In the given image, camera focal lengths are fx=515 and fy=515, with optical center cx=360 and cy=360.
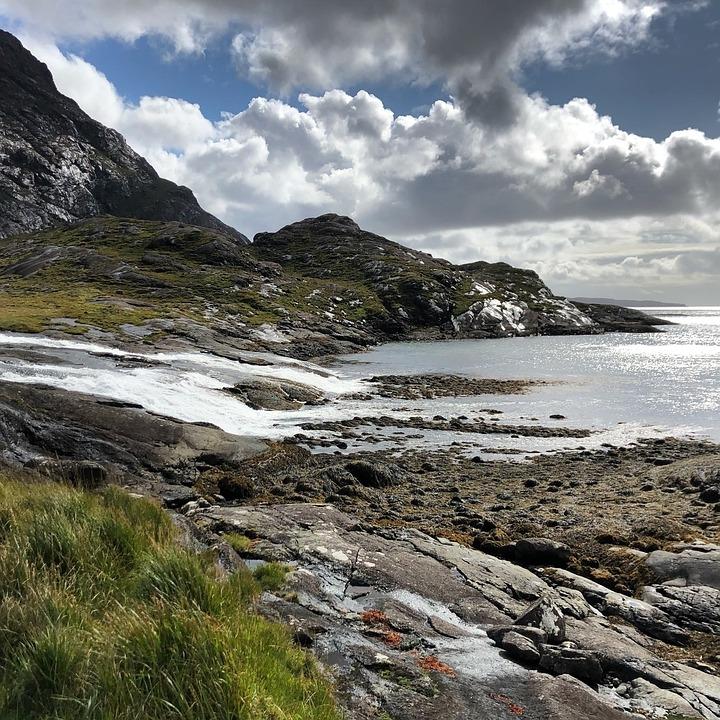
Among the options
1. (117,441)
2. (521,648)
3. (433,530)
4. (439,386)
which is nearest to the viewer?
(521,648)

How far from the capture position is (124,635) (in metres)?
4.82

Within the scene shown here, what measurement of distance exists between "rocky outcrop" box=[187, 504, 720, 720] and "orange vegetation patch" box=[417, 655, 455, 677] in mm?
Answer: 25

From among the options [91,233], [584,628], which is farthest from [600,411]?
[91,233]

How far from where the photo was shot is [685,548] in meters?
15.9

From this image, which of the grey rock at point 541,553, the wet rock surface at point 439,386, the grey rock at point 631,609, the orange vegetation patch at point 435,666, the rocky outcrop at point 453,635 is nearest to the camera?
the rocky outcrop at point 453,635

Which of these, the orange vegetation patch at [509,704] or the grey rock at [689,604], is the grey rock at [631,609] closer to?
the grey rock at [689,604]

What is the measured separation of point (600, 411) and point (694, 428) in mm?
8226

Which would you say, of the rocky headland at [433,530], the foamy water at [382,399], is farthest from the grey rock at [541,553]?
the foamy water at [382,399]

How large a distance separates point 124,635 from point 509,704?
5.35 metres

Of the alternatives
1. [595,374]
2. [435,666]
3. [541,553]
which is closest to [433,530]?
[541,553]

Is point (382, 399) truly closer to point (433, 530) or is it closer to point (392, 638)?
point (433, 530)

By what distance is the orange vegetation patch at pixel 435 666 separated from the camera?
304 inches

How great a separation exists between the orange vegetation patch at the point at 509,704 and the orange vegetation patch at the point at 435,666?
672mm

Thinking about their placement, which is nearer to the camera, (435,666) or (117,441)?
(435,666)
